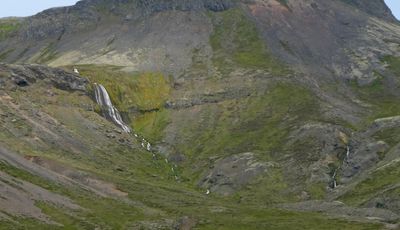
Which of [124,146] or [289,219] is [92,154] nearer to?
[124,146]

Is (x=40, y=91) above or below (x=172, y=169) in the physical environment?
above

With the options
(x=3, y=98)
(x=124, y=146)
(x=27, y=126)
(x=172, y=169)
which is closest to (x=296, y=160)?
(x=172, y=169)

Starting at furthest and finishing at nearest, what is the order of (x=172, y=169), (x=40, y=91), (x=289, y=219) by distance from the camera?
(x=40, y=91)
(x=172, y=169)
(x=289, y=219)

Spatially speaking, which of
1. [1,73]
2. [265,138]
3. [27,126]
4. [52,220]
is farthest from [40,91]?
[52,220]

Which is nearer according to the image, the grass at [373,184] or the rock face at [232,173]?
the grass at [373,184]

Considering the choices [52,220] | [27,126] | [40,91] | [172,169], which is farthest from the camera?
[40,91]

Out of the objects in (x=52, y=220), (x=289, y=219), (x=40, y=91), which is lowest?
(x=289, y=219)

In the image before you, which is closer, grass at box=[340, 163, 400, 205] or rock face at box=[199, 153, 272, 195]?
grass at box=[340, 163, 400, 205]

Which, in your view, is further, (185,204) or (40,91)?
(40,91)

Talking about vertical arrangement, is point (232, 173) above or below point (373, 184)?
below

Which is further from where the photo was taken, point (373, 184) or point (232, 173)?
point (232, 173)
